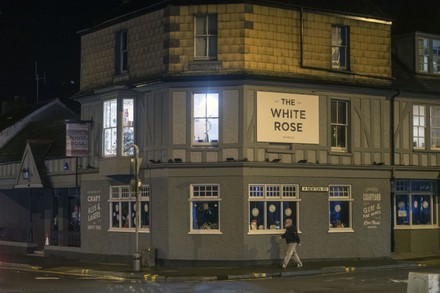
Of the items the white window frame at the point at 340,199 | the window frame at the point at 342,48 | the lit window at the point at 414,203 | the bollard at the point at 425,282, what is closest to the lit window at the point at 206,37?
the window frame at the point at 342,48

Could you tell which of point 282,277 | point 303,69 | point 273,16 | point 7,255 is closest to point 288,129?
point 303,69

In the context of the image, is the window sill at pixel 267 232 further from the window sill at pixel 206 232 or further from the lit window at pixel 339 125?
the lit window at pixel 339 125

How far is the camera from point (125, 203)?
2830cm

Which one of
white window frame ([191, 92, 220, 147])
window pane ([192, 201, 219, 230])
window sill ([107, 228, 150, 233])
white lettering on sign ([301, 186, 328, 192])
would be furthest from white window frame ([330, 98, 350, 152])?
window sill ([107, 228, 150, 233])

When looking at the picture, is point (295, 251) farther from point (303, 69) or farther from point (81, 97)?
point (81, 97)

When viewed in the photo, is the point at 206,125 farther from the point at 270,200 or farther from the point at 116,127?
the point at 116,127

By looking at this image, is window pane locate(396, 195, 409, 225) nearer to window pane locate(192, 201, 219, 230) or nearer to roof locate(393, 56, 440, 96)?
roof locate(393, 56, 440, 96)

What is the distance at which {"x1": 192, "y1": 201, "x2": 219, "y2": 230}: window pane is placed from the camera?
1013 inches

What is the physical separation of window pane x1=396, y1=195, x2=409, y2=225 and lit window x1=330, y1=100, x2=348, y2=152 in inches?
168

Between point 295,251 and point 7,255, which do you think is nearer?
point 295,251

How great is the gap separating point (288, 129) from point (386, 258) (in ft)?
21.7

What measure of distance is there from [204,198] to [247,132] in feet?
9.10

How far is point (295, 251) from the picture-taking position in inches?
1003

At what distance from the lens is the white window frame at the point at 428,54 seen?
3116 cm
